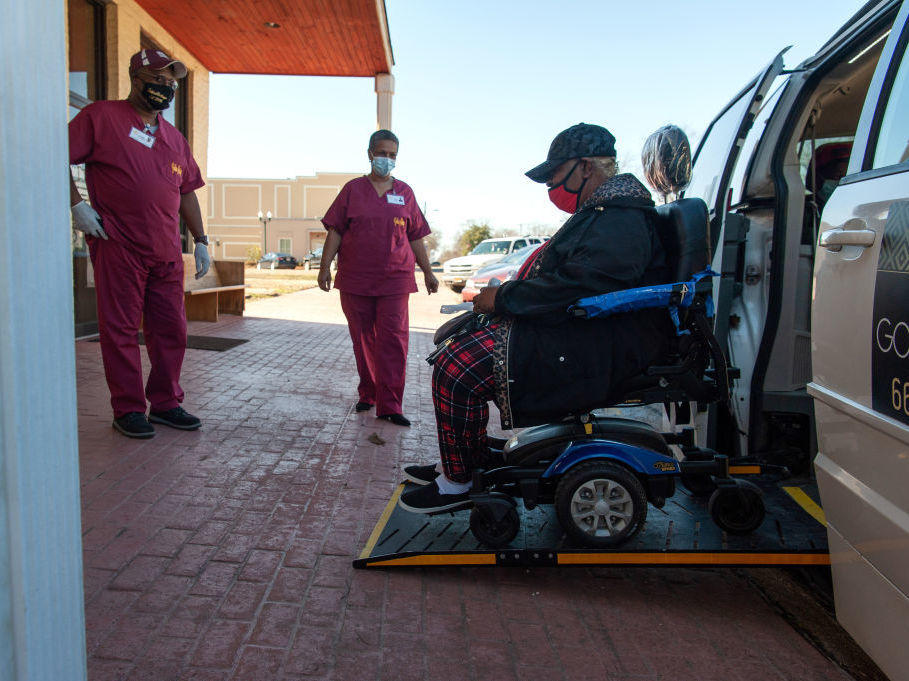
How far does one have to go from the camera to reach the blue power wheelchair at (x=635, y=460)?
258 cm

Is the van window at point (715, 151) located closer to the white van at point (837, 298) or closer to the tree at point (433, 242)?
the white van at point (837, 298)

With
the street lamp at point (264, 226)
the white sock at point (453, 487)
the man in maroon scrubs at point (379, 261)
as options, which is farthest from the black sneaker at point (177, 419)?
the street lamp at point (264, 226)

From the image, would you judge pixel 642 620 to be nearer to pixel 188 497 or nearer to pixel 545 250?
pixel 545 250

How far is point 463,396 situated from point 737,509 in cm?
114

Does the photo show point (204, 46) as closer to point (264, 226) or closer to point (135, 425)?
point (135, 425)

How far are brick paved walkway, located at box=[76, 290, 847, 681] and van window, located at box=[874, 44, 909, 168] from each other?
156 centimetres

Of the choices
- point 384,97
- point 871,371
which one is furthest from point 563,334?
point 384,97

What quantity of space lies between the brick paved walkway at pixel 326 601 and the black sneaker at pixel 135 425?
148mm

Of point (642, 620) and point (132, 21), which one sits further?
point (132, 21)

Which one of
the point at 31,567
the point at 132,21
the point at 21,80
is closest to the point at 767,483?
the point at 31,567

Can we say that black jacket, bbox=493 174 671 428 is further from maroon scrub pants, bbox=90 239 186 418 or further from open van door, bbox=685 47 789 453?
maroon scrub pants, bbox=90 239 186 418

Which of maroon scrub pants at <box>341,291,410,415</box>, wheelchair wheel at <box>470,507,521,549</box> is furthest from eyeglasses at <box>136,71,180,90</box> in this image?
wheelchair wheel at <box>470,507,521,549</box>

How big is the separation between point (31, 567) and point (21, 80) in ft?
2.62

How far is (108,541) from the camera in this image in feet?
9.02
